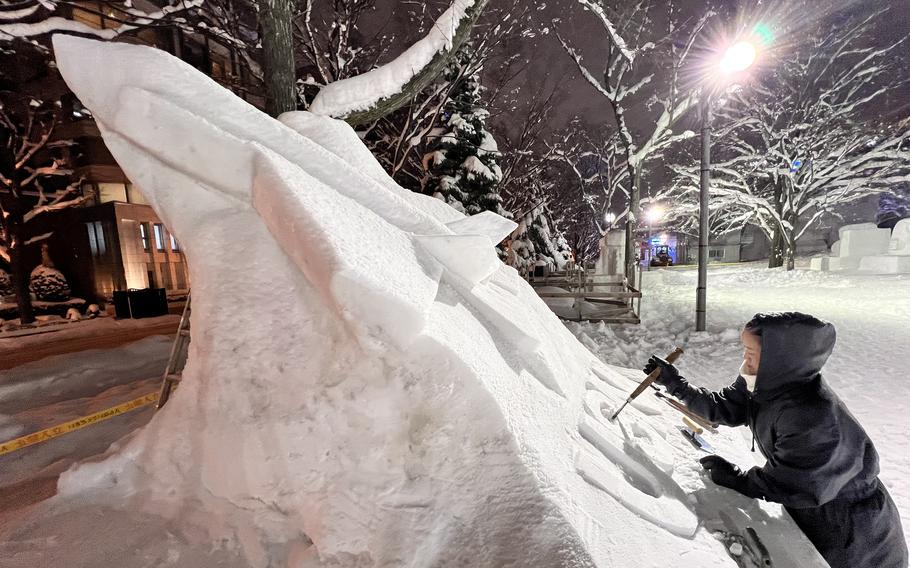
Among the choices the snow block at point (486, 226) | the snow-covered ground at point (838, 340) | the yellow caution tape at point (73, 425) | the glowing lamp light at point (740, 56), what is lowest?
the snow-covered ground at point (838, 340)

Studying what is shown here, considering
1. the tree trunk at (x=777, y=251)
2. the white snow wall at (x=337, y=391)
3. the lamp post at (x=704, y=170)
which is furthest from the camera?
the tree trunk at (x=777, y=251)

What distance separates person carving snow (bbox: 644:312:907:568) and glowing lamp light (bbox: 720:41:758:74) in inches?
258

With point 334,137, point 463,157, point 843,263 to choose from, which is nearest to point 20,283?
point 463,157

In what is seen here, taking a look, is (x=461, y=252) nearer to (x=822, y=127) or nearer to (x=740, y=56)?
(x=740, y=56)

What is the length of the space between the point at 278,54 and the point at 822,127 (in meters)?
25.8

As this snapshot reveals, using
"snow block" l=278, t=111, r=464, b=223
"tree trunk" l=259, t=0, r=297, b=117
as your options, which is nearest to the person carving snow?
"snow block" l=278, t=111, r=464, b=223

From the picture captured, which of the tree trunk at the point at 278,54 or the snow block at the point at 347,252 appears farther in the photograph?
the tree trunk at the point at 278,54

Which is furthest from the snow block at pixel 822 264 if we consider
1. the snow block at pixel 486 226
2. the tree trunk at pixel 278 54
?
the tree trunk at pixel 278 54

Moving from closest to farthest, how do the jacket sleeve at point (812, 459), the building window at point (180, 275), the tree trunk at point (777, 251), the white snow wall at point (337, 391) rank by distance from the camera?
the white snow wall at point (337, 391), the jacket sleeve at point (812, 459), the tree trunk at point (777, 251), the building window at point (180, 275)

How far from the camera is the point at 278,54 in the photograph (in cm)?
498

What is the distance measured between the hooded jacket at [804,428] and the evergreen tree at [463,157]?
12.1 metres

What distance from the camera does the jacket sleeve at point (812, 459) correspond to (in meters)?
2.00

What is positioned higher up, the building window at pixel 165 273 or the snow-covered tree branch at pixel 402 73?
the snow-covered tree branch at pixel 402 73

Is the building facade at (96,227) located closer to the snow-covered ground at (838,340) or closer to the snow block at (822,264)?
the snow-covered ground at (838,340)
